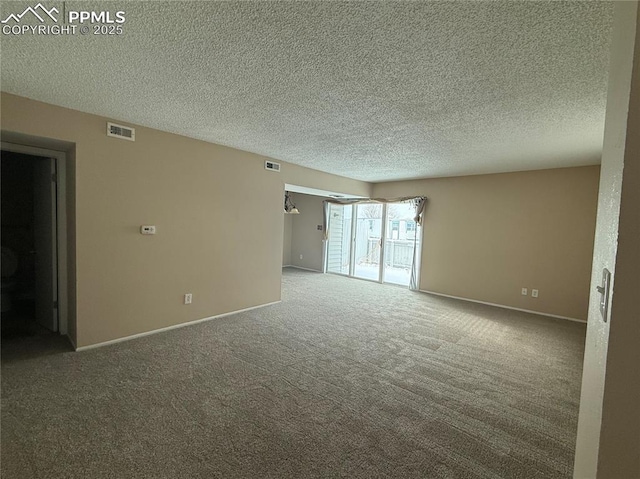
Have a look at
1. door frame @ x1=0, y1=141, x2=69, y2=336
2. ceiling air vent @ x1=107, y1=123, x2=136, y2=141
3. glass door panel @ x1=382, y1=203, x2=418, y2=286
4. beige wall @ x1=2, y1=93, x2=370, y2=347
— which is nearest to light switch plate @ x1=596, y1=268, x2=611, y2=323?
beige wall @ x1=2, y1=93, x2=370, y2=347

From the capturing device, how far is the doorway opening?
3082mm

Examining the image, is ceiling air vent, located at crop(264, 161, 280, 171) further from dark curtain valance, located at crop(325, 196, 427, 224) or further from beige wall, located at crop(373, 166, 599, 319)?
beige wall, located at crop(373, 166, 599, 319)

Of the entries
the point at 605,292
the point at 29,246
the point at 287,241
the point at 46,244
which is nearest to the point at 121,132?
the point at 46,244

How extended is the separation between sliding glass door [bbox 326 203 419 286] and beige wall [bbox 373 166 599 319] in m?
0.62

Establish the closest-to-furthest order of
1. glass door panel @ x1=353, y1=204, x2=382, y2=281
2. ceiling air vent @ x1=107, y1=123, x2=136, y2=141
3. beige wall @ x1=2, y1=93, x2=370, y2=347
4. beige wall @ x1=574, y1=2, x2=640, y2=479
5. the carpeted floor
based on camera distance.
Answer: beige wall @ x1=574, y1=2, x2=640, y2=479 < the carpeted floor < beige wall @ x1=2, y1=93, x2=370, y2=347 < ceiling air vent @ x1=107, y1=123, x2=136, y2=141 < glass door panel @ x1=353, y1=204, x2=382, y2=281

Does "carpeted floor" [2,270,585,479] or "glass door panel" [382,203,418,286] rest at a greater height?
"glass door panel" [382,203,418,286]

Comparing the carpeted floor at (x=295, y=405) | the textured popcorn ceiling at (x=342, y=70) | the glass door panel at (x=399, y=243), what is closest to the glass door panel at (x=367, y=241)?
the glass door panel at (x=399, y=243)

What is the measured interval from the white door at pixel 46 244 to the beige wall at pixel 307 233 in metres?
5.60

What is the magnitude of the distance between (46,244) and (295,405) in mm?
3427

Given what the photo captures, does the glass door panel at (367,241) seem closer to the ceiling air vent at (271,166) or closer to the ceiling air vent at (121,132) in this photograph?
the ceiling air vent at (271,166)

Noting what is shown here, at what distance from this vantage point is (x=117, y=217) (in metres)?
2.93

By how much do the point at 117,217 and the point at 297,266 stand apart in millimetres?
5890

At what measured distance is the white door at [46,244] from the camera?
3068 millimetres

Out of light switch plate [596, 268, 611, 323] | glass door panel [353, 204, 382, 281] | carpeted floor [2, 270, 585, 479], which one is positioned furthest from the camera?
glass door panel [353, 204, 382, 281]
